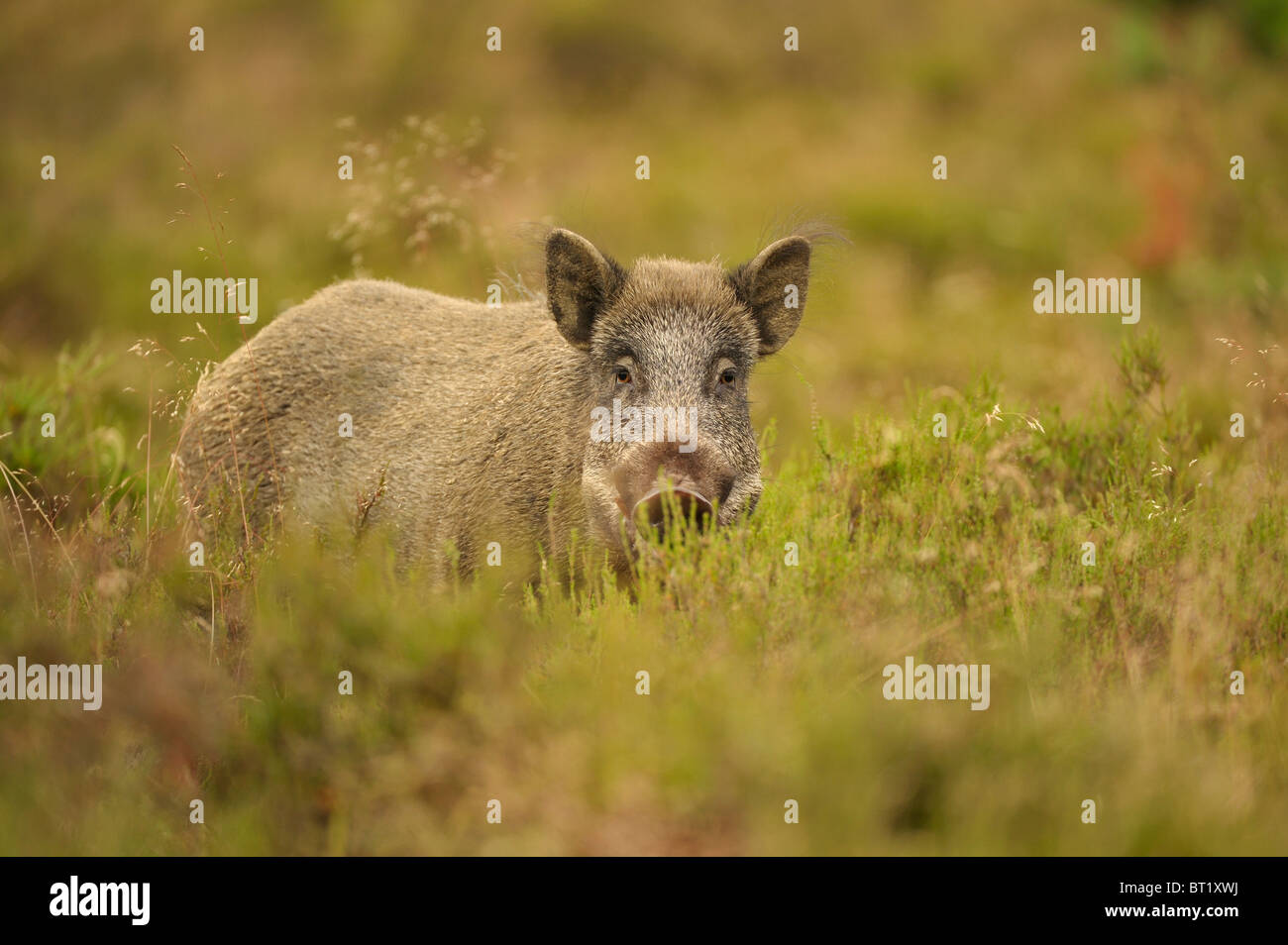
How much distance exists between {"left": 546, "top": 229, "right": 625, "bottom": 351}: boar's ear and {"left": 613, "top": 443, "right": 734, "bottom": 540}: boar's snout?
3.38 feet

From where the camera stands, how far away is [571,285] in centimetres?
593

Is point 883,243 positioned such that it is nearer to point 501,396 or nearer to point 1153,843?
point 501,396

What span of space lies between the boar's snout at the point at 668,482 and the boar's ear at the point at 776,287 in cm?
119

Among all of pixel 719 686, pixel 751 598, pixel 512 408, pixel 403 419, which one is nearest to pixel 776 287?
pixel 512 408

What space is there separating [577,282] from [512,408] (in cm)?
83

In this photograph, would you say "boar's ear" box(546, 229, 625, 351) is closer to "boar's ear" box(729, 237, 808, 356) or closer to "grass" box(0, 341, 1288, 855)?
"boar's ear" box(729, 237, 808, 356)

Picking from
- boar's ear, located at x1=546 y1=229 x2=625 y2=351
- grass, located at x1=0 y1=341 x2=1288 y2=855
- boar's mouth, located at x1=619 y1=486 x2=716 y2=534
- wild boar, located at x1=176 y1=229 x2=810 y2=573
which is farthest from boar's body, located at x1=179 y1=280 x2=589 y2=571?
boar's mouth, located at x1=619 y1=486 x2=716 y2=534

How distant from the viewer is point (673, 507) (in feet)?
16.0

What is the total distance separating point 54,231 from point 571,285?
10092mm

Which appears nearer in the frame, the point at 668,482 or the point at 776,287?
the point at 668,482

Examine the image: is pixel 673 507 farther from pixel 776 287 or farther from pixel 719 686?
pixel 776 287

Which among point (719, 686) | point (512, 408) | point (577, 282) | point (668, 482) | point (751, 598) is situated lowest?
point (719, 686)

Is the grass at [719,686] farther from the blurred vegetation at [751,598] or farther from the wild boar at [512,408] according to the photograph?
the wild boar at [512,408]

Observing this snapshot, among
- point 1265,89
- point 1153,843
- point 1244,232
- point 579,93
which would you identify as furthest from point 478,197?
point 1153,843
